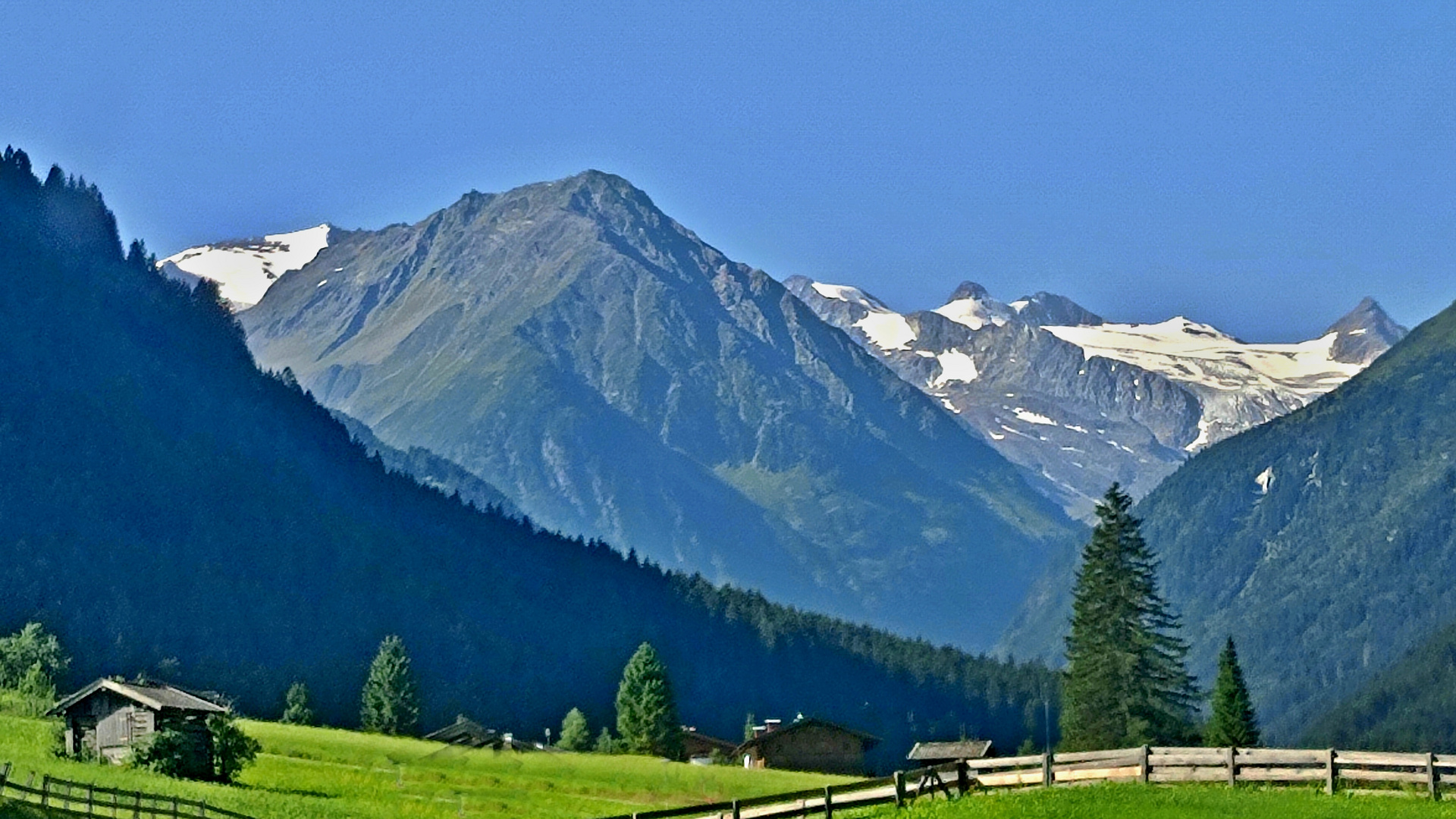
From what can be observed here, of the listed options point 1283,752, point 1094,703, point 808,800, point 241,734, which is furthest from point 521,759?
point 1283,752

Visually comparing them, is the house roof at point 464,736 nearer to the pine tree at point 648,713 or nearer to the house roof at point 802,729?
the pine tree at point 648,713

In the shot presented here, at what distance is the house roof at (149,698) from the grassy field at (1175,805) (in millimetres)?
57618

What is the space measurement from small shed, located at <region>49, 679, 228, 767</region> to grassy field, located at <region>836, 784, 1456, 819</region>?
→ 57.6 meters

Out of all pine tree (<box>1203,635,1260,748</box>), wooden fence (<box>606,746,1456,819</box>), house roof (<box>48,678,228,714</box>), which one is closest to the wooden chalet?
house roof (<box>48,678,228,714</box>)

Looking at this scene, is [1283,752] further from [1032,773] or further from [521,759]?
[521,759]

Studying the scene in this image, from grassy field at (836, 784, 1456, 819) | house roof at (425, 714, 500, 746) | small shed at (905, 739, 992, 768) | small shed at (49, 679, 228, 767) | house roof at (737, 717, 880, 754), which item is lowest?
grassy field at (836, 784, 1456, 819)

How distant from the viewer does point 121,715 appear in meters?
126

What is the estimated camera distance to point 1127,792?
247 ft

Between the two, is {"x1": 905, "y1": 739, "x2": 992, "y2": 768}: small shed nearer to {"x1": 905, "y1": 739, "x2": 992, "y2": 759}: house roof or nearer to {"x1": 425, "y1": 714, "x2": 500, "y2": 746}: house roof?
{"x1": 905, "y1": 739, "x2": 992, "y2": 759}: house roof

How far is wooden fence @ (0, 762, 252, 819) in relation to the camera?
85688 mm

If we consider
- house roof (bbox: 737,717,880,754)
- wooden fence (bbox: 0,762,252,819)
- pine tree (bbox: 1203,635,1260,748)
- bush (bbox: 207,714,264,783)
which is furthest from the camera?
house roof (bbox: 737,717,880,754)

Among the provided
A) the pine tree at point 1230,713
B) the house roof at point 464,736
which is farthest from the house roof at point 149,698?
the pine tree at point 1230,713

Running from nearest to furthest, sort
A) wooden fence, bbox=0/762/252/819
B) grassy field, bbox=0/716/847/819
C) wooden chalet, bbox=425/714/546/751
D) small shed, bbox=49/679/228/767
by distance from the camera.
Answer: wooden fence, bbox=0/762/252/819 < grassy field, bbox=0/716/847/819 < small shed, bbox=49/679/228/767 < wooden chalet, bbox=425/714/546/751

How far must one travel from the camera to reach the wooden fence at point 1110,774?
75.2m
